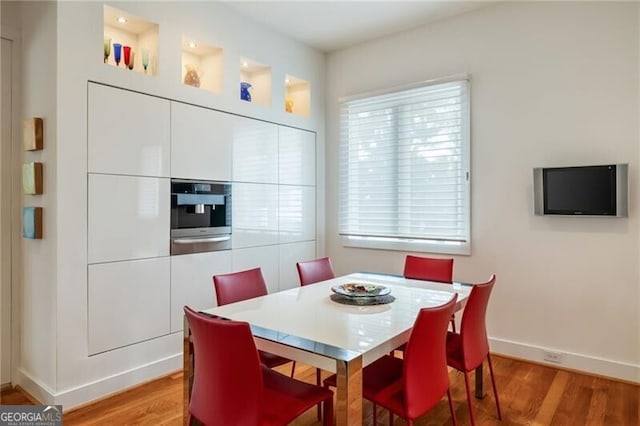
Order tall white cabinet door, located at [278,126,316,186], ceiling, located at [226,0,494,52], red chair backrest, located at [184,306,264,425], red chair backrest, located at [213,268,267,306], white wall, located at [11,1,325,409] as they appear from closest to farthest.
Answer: red chair backrest, located at [184,306,264,425] → red chair backrest, located at [213,268,267,306] → white wall, located at [11,1,325,409] → ceiling, located at [226,0,494,52] → tall white cabinet door, located at [278,126,316,186]

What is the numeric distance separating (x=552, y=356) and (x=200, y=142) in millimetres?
3407

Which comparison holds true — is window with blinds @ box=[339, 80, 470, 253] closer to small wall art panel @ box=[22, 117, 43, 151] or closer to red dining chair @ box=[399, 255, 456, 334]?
red dining chair @ box=[399, 255, 456, 334]

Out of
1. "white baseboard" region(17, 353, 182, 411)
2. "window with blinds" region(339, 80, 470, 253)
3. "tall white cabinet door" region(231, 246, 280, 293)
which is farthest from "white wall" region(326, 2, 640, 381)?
"white baseboard" region(17, 353, 182, 411)

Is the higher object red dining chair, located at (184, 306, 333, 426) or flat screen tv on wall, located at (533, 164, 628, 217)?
flat screen tv on wall, located at (533, 164, 628, 217)

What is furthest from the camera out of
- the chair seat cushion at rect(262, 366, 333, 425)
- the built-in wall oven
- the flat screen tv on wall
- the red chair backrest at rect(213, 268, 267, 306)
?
the built-in wall oven

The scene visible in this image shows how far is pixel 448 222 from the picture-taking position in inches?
150

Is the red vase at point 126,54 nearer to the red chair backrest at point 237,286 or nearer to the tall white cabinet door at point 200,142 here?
the tall white cabinet door at point 200,142

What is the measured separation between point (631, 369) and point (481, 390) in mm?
1236

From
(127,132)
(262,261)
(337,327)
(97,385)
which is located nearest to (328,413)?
(337,327)

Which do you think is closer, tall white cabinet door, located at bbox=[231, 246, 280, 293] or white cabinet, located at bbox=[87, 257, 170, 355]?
white cabinet, located at bbox=[87, 257, 170, 355]

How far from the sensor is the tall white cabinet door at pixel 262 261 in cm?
373

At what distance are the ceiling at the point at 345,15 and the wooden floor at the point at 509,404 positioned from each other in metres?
Answer: 3.13

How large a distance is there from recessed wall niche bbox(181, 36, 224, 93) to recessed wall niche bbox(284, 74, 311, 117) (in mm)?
974

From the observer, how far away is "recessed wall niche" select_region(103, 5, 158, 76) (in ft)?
9.81
